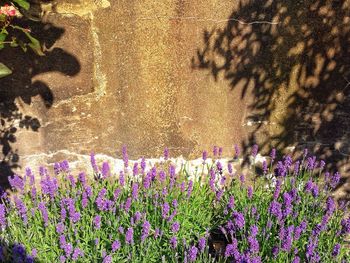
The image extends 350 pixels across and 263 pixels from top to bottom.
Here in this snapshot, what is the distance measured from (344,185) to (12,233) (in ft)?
9.06

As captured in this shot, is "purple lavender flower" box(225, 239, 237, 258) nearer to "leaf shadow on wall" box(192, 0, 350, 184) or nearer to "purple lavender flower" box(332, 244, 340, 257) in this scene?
"purple lavender flower" box(332, 244, 340, 257)

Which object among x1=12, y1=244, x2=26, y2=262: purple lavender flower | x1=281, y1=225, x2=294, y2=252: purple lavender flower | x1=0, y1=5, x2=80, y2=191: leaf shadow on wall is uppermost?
x1=0, y1=5, x2=80, y2=191: leaf shadow on wall

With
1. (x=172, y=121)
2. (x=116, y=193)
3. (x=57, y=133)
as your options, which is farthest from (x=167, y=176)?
(x=57, y=133)

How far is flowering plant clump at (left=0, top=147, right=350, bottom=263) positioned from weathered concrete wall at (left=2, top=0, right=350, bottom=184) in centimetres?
34

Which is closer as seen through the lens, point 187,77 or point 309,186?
point 309,186

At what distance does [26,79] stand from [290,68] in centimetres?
211

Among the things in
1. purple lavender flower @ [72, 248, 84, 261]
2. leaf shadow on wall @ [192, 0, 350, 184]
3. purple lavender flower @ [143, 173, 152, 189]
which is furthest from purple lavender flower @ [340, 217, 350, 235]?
purple lavender flower @ [72, 248, 84, 261]

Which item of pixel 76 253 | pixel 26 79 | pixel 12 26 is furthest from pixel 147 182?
pixel 12 26

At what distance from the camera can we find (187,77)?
12.5 ft

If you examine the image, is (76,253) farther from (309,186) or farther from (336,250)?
(309,186)

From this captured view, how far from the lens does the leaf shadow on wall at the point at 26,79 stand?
3.62 meters

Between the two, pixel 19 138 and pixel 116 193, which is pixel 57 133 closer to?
pixel 19 138

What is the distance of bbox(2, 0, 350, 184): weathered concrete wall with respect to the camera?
3631 millimetres

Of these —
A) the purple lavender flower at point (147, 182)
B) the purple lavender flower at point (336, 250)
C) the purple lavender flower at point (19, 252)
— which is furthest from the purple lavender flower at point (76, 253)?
the purple lavender flower at point (336, 250)
